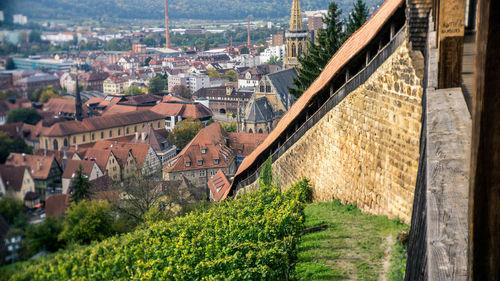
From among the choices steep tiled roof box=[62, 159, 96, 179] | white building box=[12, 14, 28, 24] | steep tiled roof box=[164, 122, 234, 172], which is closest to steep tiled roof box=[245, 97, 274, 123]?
steep tiled roof box=[164, 122, 234, 172]

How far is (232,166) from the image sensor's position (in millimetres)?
50438

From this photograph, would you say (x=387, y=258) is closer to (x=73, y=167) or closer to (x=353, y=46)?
(x=353, y=46)

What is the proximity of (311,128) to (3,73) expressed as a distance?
953 cm

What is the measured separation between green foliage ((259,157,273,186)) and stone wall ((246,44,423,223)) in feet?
7.24

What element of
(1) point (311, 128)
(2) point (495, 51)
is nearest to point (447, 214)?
(2) point (495, 51)

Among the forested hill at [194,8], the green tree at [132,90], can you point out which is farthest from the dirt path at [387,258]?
the green tree at [132,90]

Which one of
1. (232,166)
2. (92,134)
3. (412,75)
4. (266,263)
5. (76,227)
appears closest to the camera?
(266,263)

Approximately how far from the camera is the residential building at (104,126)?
61.7 metres

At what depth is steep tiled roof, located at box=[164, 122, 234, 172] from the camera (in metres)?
47.8

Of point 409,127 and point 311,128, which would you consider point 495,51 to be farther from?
point 311,128

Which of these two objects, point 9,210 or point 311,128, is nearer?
point 311,128

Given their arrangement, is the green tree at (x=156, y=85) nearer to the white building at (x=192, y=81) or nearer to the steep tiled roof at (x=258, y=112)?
the white building at (x=192, y=81)

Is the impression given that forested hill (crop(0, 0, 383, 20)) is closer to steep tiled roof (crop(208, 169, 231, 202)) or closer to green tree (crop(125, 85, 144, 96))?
green tree (crop(125, 85, 144, 96))

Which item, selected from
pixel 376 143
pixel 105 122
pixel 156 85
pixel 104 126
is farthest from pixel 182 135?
pixel 376 143
